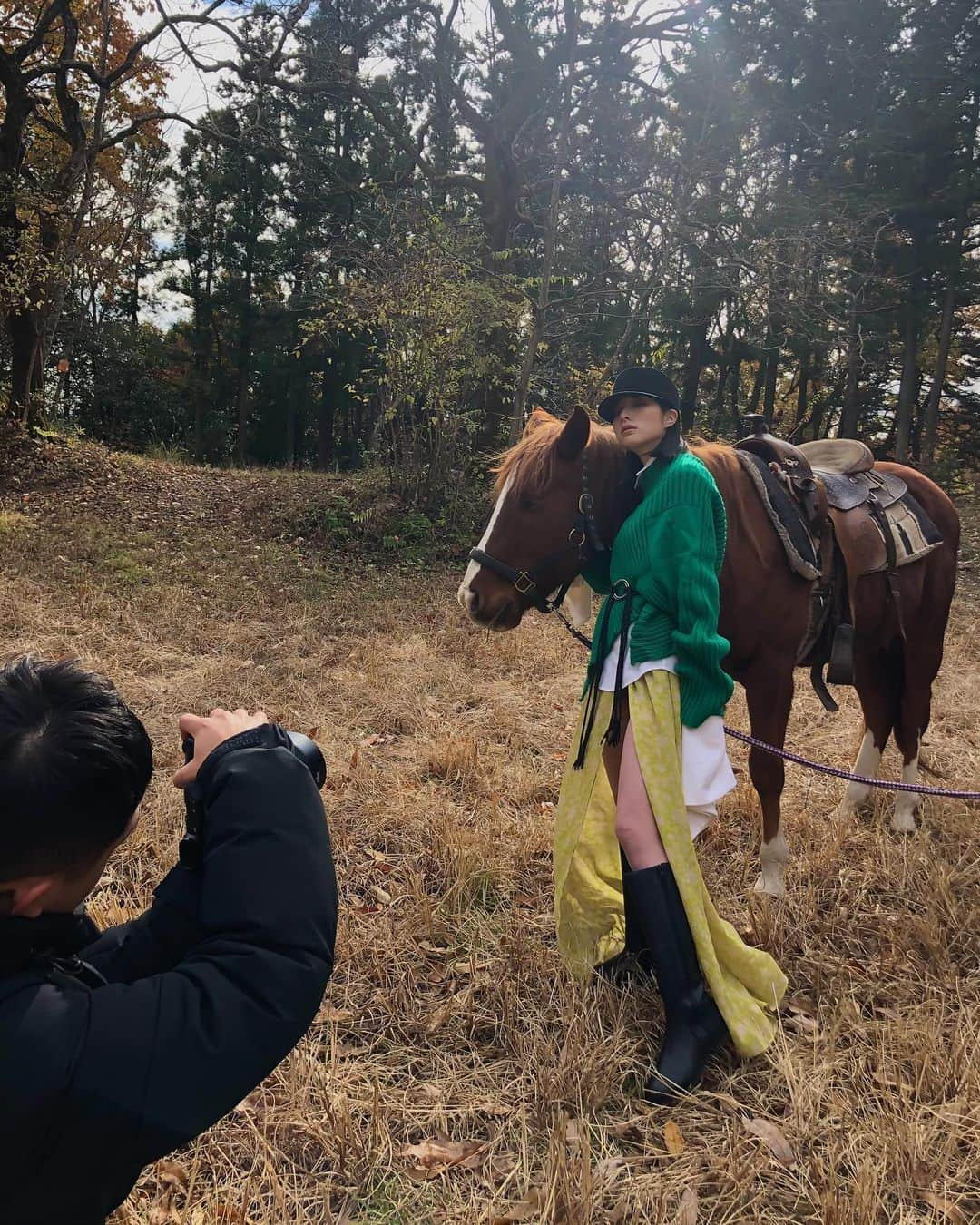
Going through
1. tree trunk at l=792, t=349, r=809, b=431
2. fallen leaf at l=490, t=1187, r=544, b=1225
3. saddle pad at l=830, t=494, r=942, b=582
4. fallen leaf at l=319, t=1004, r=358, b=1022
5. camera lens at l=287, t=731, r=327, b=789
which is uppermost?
tree trunk at l=792, t=349, r=809, b=431

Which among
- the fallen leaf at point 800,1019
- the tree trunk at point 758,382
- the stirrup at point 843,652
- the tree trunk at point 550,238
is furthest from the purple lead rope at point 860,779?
the tree trunk at point 758,382

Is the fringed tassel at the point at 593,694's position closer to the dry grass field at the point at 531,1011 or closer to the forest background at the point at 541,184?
the dry grass field at the point at 531,1011

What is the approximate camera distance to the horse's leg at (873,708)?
3.84m

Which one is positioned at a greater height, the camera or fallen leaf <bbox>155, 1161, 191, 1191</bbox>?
the camera

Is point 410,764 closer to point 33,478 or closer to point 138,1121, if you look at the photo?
point 138,1121

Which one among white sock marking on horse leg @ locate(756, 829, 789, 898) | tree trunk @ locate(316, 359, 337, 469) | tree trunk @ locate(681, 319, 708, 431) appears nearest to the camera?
white sock marking on horse leg @ locate(756, 829, 789, 898)

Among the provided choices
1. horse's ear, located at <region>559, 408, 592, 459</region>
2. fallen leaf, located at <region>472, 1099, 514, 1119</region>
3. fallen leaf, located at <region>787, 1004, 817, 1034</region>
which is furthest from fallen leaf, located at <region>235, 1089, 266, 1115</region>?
horse's ear, located at <region>559, 408, 592, 459</region>

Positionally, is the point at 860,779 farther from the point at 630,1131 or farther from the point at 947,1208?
the point at 630,1131

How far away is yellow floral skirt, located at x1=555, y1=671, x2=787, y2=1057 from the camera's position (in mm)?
2053

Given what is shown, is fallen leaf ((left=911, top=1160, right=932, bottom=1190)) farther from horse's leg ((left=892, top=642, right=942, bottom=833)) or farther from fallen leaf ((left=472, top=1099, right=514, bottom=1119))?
horse's leg ((left=892, top=642, right=942, bottom=833))

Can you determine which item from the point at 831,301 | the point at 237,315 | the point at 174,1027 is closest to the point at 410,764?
the point at 174,1027

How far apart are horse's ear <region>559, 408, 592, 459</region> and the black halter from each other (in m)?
0.04

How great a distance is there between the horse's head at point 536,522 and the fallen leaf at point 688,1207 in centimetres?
163

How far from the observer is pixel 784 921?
2697mm
